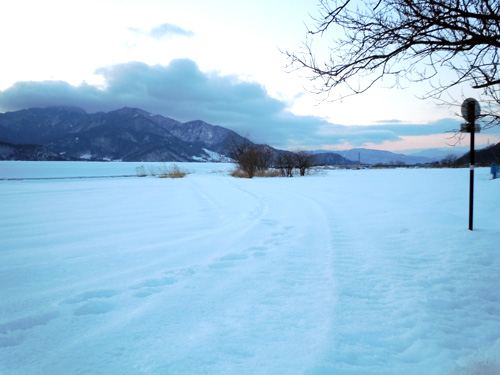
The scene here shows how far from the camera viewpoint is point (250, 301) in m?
2.07

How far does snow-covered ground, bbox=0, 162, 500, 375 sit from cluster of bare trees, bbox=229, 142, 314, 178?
20.2m

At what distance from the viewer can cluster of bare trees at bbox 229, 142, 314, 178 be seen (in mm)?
24328

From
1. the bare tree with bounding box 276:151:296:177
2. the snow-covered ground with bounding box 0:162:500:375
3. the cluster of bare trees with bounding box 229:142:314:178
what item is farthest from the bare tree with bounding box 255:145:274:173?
the snow-covered ground with bounding box 0:162:500:375

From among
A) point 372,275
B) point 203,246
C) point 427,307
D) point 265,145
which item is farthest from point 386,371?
point 265,145

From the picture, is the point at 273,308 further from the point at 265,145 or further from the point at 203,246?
the point at 265,145

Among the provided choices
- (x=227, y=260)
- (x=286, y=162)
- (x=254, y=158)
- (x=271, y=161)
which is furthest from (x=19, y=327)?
(x=271, y=161)

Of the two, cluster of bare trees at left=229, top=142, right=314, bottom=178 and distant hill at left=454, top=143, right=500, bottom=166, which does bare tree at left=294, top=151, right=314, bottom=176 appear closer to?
cluster of bare trees at left=229, top=142, right=314, bottom=178

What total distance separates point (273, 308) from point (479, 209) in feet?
21.4

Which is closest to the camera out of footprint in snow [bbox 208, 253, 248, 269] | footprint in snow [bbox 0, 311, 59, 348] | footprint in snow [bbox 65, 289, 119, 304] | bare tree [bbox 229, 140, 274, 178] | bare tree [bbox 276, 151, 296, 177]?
footprint in snow [bbox 0, 311, 59, 348]

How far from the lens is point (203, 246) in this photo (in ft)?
11.7

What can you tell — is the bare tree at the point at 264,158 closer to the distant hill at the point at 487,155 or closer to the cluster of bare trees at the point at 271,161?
the cluster of bare trees at the point at 271,161

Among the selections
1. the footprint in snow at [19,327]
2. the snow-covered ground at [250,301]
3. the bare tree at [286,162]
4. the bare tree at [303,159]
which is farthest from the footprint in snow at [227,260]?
the bare tree at [303,159]

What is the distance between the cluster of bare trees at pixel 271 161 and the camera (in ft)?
79.8

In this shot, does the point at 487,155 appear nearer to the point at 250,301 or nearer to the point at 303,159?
the point at 303,159
